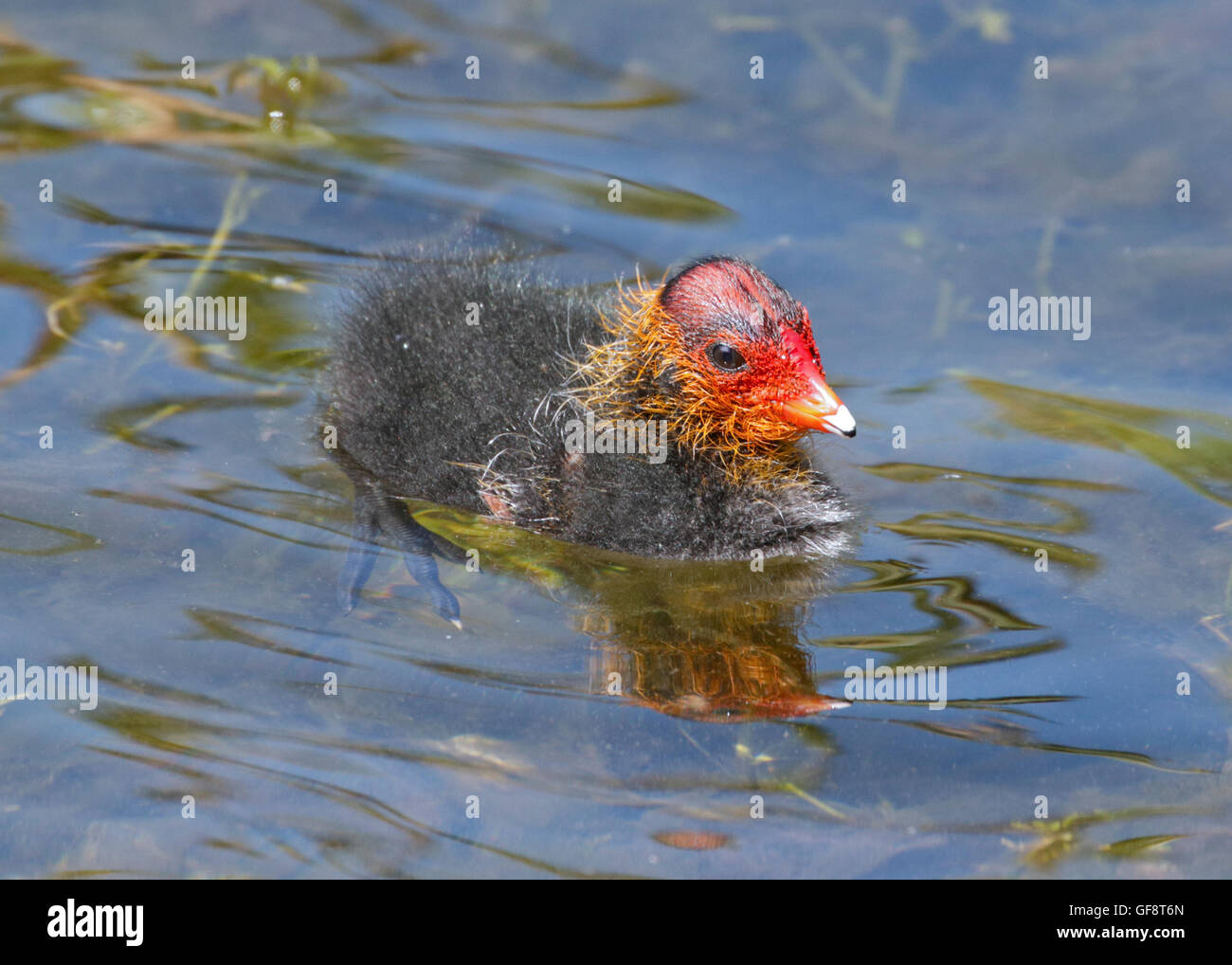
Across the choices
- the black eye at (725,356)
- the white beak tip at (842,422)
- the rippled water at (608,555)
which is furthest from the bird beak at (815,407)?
the rippled water at (608,555)

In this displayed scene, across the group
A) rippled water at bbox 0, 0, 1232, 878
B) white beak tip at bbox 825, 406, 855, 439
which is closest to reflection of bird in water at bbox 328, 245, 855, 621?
white beak tip at bbox 825, 406, 855, 439

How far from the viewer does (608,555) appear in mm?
5195

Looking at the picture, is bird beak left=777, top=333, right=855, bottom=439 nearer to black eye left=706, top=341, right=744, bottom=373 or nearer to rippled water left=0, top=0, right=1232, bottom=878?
black eye left=706, top=341, right=744, bottom=373

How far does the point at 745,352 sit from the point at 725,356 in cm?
8

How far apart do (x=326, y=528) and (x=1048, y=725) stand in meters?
2.65

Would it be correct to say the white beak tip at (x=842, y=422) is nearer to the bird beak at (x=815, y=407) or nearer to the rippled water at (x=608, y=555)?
the bird beak at (x=815, y=407)

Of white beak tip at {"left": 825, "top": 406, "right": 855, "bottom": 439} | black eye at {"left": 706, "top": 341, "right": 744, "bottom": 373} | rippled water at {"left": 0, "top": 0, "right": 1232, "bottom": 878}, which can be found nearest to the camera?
rippled water at {"left": 0, "top": 0, "right": 1232, "bottom": 878}

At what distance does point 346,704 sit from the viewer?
14.4 feet

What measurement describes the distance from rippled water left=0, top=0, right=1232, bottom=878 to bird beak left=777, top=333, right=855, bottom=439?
563 mm

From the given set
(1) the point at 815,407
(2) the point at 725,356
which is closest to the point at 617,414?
(2) the point at 725,356

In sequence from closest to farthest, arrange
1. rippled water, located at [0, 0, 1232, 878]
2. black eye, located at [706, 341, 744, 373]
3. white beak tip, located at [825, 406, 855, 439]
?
rippled water, located at [0, 0, 1232, 878] → white beak tip, located at [825, 406, 855, 439] → black eye, located at [706, 341, 744, 373]

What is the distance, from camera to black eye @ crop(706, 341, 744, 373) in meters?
→ 5.00
